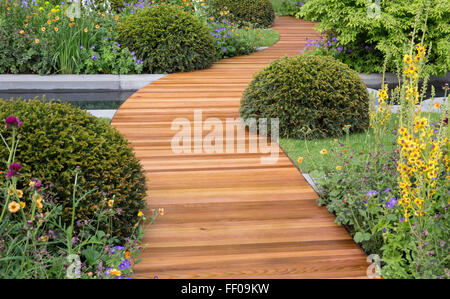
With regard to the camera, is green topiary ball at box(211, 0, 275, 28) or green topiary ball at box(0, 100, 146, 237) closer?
green topiary ball at box(0, 100, 146, 237)

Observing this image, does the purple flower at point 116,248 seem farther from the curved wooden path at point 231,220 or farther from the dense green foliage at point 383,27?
the dense green foliage at point 383,27

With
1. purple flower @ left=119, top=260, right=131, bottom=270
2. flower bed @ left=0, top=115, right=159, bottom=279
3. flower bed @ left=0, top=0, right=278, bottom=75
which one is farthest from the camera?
flower bed @ left=0, top=0, right=278, bottom=75

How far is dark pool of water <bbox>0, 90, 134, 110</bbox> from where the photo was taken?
21.5ft

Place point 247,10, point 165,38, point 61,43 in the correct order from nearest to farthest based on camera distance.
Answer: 1. point 61,43
2. point 165,38
3. point 247,10

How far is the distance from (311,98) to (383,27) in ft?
10.7

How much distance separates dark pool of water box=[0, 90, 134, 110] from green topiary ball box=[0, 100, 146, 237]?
3.37 metres

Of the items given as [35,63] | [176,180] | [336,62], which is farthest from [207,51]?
[176,180]

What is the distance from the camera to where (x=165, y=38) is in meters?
7.43

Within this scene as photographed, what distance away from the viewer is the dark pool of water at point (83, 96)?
6562mm

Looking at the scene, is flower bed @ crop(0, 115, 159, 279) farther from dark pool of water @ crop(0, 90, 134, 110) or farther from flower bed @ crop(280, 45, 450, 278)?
dark pool of water @ crop(0, 90, 134, 110)

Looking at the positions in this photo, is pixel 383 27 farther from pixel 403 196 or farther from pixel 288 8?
pixel 288 8

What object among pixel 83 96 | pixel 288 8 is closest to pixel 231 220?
pixel 83 96

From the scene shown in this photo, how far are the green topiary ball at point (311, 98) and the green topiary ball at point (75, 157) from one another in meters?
2.05

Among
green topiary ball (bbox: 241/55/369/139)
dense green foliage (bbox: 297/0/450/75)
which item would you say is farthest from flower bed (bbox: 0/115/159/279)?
dense green foliage (bbox: 297/0/450/75)
